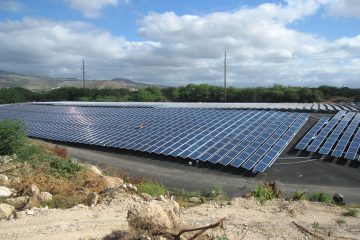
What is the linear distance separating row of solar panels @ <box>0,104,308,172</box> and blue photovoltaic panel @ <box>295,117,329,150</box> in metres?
0.86

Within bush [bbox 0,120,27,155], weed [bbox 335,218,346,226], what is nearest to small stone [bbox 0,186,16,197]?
bush [bbox 0,120,27,155]

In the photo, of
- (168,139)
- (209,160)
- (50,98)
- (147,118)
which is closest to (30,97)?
(50,98)

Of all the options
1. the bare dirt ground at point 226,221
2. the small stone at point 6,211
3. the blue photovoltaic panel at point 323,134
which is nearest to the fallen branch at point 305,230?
the bare dirt ground at point 226,221

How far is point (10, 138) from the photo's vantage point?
2150cm

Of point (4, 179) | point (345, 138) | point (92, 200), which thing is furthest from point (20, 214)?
point (345, 138)

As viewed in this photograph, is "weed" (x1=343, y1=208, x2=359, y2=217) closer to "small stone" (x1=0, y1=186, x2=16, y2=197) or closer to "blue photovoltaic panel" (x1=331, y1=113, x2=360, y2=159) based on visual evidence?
"small stone" (x1=0, y1=186, x2=16, y2=197)

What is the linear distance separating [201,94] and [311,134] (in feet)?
169

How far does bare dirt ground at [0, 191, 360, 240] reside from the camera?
34.6 feet

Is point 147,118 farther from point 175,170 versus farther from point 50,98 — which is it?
point 50,98

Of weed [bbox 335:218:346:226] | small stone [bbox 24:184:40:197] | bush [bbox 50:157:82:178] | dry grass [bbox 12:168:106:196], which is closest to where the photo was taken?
weed [bbox 335:218:346:226]

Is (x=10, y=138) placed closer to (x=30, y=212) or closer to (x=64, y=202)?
(x=64, y=202)

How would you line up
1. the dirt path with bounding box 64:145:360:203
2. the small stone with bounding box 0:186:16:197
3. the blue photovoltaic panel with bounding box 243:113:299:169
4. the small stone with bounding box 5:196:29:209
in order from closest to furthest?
1. the small stone with bounding box 5:196:29:209
2. the small stone with bounding box 0:186:16:197
3. the dirt path with bounding box 64:145:360:203
4. the blue photovoltaic panel with bounding box 243:113:299:169

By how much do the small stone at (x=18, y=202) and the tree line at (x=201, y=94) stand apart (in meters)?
64.2

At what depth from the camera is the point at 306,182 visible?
22.3 metres
